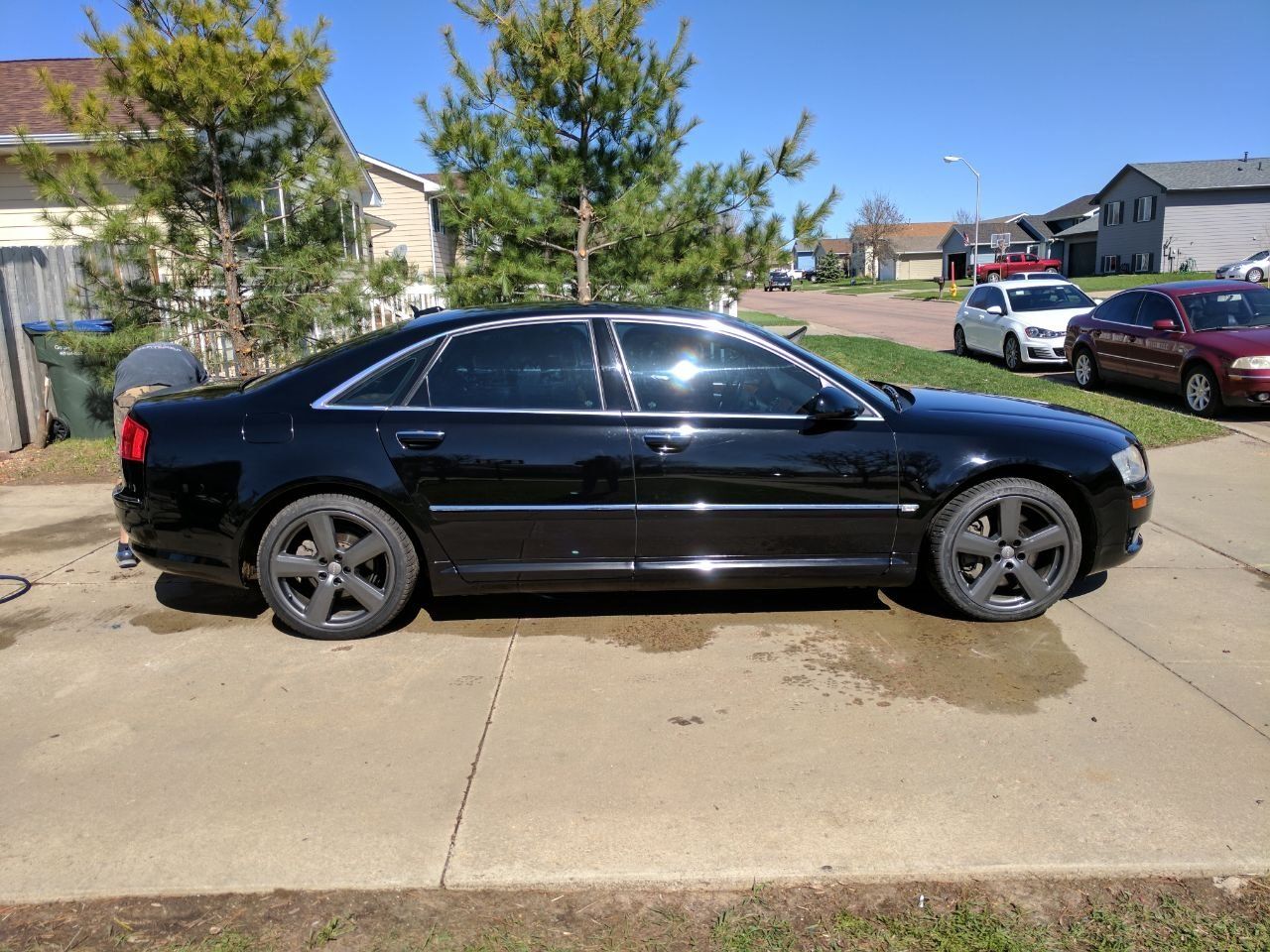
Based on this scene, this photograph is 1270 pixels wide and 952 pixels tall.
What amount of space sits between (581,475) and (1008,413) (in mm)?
Result: 2191

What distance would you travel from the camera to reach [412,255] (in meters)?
27.0

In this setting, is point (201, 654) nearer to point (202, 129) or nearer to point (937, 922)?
point (937, 922)

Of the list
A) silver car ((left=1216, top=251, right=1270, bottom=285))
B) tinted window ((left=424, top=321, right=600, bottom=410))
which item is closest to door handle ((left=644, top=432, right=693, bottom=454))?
tinted window ((left=424, top=321, right=600, bottom=410))

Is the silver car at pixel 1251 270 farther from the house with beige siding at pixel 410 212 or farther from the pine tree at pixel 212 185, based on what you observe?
the pine tree at pixel 212 185

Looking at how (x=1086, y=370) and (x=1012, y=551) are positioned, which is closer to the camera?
(x=1012, y=551)

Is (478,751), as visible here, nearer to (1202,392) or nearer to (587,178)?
(587,178)

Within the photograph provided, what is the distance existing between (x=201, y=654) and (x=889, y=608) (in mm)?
3394

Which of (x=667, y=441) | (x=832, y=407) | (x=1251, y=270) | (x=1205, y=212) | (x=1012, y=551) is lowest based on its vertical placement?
(x=1012, y=551)

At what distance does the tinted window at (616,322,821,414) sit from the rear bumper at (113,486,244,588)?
2.12m

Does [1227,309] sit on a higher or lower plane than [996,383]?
higher

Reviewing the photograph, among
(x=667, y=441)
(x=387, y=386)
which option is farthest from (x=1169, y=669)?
(x=387, y=386)

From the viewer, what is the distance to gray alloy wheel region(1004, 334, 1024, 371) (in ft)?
50.1

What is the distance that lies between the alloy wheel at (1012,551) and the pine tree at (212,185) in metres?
6.12

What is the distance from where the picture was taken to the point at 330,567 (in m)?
4.54
